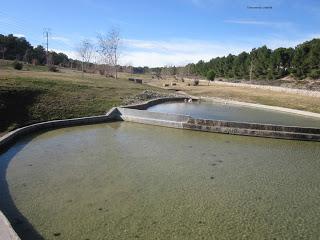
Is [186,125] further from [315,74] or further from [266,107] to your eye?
[315,74]

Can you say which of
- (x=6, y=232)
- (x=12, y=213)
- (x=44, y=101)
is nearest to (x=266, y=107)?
(x=44, y=101)

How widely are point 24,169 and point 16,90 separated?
36.1 feet

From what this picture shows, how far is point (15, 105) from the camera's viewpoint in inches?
762

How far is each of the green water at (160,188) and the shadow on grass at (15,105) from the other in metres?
2.20

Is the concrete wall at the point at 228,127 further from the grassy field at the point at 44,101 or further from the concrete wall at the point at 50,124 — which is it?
the grassy field at the point at 44,101

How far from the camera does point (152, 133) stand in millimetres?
18219

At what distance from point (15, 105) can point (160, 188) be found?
488 inches

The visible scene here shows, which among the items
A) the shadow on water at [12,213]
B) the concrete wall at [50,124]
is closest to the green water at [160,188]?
the shadow on water at [12,213]

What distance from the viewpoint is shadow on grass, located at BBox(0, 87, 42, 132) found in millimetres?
17266

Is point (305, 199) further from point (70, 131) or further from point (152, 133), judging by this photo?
point (70, 131)

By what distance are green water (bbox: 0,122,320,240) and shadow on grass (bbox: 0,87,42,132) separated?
2.20 meters

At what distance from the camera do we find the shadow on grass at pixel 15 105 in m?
17.3

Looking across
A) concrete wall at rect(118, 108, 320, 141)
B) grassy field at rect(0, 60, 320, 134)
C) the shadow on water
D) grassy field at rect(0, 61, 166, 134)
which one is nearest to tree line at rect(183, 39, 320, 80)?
grassy field at rect(0, 60, 320, 134)

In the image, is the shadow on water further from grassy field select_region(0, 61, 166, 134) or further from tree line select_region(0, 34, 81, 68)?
tree line select_region(0, 34, 81, 68)
